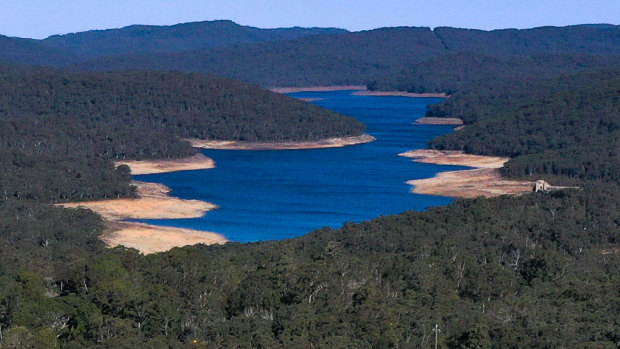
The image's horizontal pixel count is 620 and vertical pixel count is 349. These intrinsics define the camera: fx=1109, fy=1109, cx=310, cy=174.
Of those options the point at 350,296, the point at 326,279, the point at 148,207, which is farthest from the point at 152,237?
the point at 350,296

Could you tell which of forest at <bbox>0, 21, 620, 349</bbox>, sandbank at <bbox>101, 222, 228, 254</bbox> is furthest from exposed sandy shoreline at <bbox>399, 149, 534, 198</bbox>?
sandbank at <bbox>101, 222, 228, 254</bbox>

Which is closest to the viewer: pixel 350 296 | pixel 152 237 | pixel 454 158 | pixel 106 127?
pixel 350 296

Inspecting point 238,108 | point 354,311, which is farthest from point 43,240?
point 238,108

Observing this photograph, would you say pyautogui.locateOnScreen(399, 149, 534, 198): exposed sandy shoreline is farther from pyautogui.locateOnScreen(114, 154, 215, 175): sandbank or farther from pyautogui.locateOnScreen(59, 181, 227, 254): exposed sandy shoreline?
pyautogui.locateOnScreen(114, 154, 215, 175): sandbank

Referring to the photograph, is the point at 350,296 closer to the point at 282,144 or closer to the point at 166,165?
the point at 166,165

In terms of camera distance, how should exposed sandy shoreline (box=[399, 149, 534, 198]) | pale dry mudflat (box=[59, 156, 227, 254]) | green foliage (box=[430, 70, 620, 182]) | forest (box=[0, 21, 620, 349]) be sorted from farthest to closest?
1. green foliage (box=[430, 70, 620, 182])
2. exposed sandy shoreline (box=[399, 149, 534, 198])
3. pale dry mudflat (box=[59, 156, 227, 254])
4. forest (box=[0, 21, 620, 349])

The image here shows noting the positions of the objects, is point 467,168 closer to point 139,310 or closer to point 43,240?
point 43,240

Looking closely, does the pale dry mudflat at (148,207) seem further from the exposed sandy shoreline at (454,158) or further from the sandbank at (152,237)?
the exposed sandy shoreline at (454,158)
